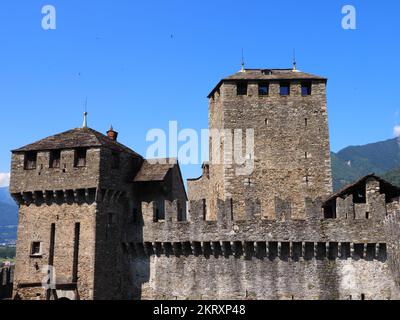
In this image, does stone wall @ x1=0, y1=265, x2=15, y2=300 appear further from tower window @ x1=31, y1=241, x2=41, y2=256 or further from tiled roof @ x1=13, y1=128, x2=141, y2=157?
tiled roof @ x1=13, y1=128, x2=141, y2=157

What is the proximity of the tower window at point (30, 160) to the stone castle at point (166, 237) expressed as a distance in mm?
55

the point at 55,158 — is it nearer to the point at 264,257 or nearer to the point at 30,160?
the point at 30,160

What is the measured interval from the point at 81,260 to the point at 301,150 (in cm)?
1404

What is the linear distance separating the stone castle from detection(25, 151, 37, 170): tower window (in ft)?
0.18

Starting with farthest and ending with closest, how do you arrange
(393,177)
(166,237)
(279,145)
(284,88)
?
1. (393,177)
2. (284,88)
3. (279,145)
4. (166,237)

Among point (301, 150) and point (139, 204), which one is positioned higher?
point (301, 150)

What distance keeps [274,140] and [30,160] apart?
1387cm

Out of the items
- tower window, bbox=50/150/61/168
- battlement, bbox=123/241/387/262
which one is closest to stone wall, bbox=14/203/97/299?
tower window, bbox=50/150/61/168

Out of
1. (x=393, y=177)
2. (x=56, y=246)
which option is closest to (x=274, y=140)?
(x=56, y=246)

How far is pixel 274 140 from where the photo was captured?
1104 inches


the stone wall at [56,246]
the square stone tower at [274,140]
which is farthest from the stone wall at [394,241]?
the stone wall at [56,246]
